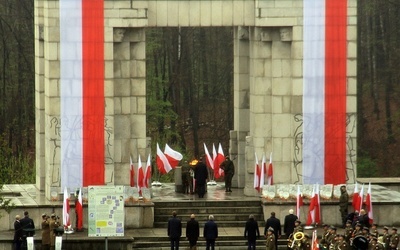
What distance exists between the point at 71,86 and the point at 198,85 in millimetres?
39733

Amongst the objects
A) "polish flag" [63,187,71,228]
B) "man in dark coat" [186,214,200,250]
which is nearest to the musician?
"man in dark coat" [186,214,200,250]

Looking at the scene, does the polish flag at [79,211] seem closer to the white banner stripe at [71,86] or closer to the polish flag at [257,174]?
the white banner stripe at [71,86]

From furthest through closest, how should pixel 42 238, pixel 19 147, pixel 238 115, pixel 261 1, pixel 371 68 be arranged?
pixel 371 68 < pixel 19 147 < pixel 238 115 < pixel 261 1 < pixel 42 238

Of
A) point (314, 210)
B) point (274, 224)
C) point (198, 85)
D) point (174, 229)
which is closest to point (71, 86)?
point (174, 229)

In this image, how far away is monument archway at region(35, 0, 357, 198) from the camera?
227ft

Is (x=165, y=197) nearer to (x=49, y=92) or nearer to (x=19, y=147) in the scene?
(x=49, y=92)

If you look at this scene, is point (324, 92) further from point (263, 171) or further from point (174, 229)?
point (174, 229)

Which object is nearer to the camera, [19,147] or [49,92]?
[49,92]

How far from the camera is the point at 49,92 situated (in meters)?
69.0

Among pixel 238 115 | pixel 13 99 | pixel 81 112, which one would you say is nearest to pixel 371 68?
pixel 13 99

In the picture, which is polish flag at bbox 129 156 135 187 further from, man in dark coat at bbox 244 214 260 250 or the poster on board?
the poster on board

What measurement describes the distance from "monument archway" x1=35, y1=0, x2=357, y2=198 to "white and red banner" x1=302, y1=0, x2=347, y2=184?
0.07m

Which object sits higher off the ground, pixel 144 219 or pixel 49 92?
pixel 49 92

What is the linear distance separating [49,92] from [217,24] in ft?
20.2
